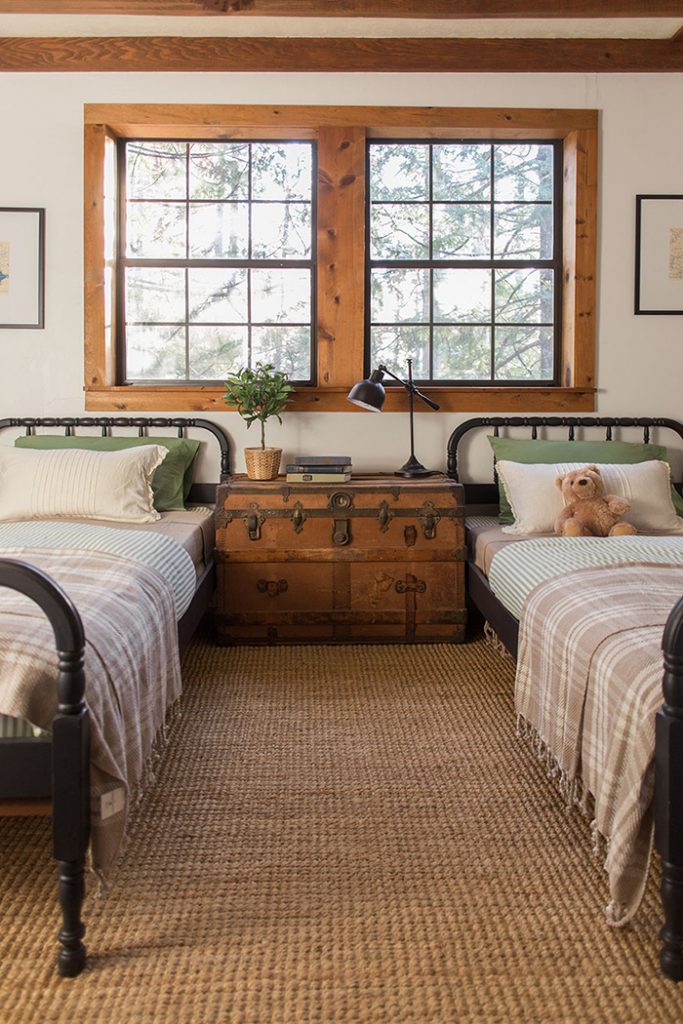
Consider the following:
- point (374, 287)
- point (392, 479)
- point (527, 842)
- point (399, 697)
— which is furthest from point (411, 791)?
point (374, 287)

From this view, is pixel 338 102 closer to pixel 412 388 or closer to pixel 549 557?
pixel 412 388

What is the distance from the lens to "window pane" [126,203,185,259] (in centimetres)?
437

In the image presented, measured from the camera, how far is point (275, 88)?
416 cm

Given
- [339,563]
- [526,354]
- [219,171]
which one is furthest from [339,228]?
[339,563]

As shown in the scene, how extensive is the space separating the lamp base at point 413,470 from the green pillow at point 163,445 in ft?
3.25

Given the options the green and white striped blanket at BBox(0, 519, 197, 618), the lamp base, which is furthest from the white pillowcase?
the green and white striped blanket at BBox(0, 519, 197, 618)

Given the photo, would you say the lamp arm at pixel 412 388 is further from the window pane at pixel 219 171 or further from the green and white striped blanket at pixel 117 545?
the green and white striped blanket at pixel 117 545

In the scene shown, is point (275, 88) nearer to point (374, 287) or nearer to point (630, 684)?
point (374, 287)

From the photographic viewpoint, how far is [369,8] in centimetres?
374

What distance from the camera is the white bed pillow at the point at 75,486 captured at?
354cm

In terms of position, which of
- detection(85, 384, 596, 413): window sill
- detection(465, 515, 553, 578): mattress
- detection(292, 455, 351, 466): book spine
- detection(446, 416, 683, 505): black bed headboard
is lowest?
detection(465, 515, 553, 578): mattress

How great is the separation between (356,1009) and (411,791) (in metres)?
0.90

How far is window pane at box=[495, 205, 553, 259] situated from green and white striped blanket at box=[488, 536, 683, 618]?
1.78 meters

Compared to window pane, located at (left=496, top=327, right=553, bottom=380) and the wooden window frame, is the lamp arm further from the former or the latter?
window pane, located at (left=496, top=327, right=553, bottom=380)
